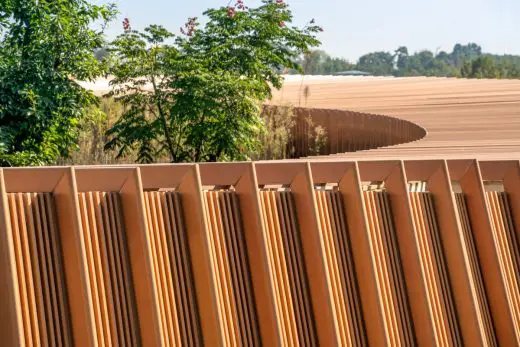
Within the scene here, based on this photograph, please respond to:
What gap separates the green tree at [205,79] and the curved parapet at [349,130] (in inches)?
84.9

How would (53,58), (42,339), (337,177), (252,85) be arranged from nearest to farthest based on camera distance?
(42,339)
(337,177)
(53,58)
(252,85)

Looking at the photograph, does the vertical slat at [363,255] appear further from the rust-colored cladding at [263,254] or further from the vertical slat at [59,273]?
the vertical slat at [59,273]

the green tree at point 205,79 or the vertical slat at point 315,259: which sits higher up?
the green tree at point 205,79

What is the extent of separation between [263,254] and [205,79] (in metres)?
7.72

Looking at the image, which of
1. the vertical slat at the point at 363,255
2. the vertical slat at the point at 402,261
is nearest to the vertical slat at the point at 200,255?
the vertical slat at the point at 363,255

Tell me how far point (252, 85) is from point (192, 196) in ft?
26.4

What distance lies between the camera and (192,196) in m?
7.49

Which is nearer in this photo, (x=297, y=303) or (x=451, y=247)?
(x=297, y=303)

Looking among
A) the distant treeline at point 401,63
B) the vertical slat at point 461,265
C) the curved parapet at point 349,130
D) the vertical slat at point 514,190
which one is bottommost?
the vertical slat at point 461,265

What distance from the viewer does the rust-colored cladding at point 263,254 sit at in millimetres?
6770

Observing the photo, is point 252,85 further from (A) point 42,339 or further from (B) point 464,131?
(A) point 42,339

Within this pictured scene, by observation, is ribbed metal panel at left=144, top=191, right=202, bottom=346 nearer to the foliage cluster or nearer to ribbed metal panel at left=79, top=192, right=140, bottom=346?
ribbed metal panel at left=79, top=192, right=140, bottom=346

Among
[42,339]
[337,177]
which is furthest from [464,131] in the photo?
[42,339]

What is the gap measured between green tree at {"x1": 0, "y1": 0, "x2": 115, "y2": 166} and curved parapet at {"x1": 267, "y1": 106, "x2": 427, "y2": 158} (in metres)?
5.20
